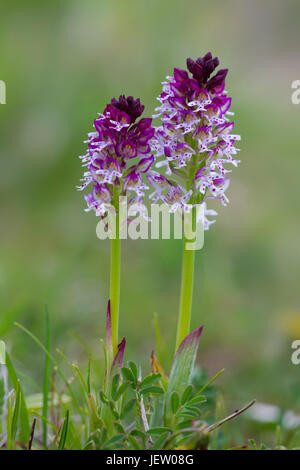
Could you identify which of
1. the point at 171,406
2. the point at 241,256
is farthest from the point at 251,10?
the point at 171,406

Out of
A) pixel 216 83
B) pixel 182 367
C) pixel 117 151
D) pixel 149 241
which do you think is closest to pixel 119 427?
pixel 182 367

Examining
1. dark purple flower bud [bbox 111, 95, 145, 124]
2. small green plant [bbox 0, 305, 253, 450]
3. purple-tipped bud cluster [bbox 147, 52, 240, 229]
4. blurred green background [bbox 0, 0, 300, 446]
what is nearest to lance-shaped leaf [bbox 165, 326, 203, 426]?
small green plant [bbox 0, 305, 253, 450]

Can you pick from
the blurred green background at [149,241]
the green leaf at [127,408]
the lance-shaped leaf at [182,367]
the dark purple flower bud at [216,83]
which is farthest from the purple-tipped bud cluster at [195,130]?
the blurred green background at [149,241]

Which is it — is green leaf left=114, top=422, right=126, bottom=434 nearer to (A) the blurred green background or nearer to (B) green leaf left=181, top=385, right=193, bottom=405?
(B) green leaf left=181, top=385, right=193, bottom=405

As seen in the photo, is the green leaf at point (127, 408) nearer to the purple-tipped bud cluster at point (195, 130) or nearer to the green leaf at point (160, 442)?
the green leaf at point (160, 442)

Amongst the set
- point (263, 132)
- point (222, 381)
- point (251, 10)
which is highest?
point (251, 10)

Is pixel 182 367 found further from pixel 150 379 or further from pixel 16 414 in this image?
pixel 16 414
